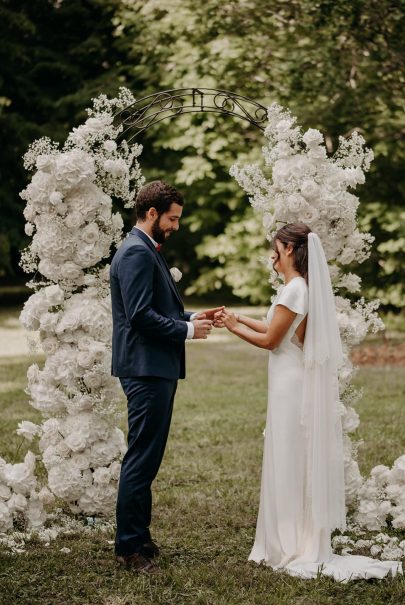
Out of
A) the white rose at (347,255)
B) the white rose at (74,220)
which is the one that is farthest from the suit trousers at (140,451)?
the white rose at (347,255)

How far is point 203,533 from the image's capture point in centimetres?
566

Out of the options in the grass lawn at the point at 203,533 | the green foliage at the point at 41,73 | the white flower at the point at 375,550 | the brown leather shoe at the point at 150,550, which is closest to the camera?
the grass lawn at the point at 203,533

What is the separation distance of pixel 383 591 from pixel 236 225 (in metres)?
13.3

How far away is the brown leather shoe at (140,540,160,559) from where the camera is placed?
16.4 ft

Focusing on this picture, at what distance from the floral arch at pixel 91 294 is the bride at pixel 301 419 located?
30.4 inches

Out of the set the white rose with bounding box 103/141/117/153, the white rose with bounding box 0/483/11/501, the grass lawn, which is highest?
the white rose with bounding box 103/141/117/153

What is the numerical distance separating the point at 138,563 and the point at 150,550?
0.17m

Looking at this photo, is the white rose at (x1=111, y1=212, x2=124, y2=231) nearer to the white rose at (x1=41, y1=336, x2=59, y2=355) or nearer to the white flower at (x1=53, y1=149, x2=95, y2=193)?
the white flower at (x1=53, y1=149, x2=95, y2=193)

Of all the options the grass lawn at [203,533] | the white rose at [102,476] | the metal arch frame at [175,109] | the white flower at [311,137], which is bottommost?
the grass lawn at [203,533]

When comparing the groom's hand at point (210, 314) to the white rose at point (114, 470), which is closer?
the groom's hand at point (210, 314)

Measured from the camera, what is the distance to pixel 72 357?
5.73m

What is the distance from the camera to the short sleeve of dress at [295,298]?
492cm

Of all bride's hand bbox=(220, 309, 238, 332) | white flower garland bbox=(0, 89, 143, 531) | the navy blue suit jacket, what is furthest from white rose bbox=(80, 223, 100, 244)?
bride's hand bbox=(220, 309, 238, 332)

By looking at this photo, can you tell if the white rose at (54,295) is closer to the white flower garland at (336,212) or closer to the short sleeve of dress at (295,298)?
the white flower garland at (336,212)
